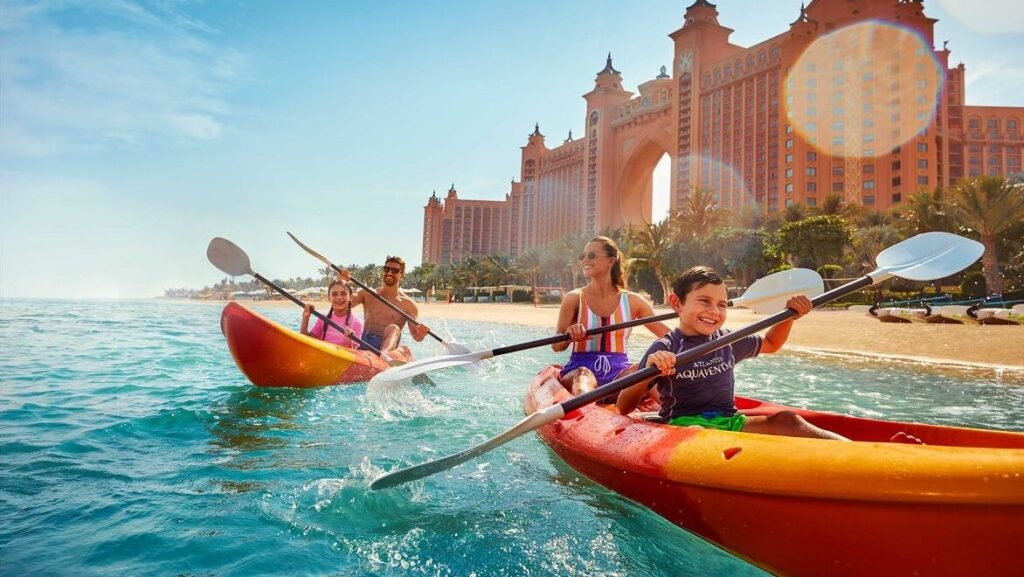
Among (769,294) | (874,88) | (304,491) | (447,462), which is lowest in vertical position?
(304,491)

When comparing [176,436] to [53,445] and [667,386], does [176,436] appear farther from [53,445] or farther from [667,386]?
[667,386]

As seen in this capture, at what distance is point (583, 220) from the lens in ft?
311

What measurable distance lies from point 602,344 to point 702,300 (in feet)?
5.25

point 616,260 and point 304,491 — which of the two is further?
point 616,260

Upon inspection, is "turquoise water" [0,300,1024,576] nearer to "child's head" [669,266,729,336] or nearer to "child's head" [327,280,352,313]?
"child's head" [669,266,729,336]

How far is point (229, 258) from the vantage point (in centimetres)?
724

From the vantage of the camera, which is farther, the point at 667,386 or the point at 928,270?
the point at 928,270

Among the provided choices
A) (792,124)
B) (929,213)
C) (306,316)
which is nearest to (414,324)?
(306,316)

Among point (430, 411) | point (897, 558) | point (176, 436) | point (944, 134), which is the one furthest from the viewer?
point (944, 134)

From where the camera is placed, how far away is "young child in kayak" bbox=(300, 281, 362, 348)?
7730 mm

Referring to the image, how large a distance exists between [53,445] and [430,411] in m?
3.06

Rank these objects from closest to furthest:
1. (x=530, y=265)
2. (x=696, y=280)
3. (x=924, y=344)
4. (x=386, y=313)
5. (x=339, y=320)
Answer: (x=696, y=280), (x=339, y=320), (x=386, y=313), (x=924, y=344), (x=530, y=265)

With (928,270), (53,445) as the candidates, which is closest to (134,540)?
(53,445)

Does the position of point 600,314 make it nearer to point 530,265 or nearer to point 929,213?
point 929,213
